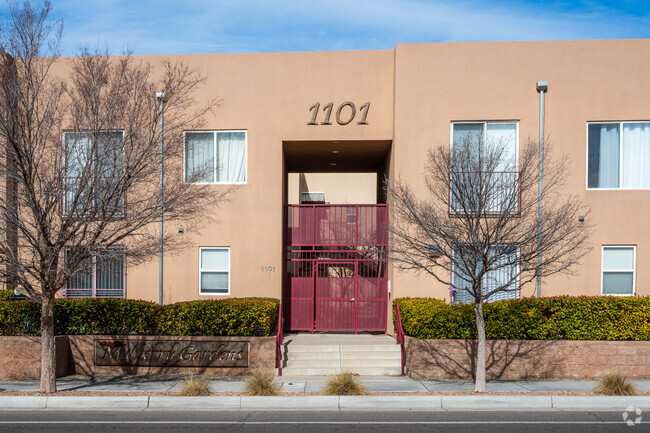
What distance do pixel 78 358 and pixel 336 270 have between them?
6976 mm

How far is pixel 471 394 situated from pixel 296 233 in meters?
7.34

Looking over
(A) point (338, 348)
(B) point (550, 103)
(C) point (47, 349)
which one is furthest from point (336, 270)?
(C) point (47, 349)

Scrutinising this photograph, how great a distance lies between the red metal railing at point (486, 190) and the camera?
412 inches

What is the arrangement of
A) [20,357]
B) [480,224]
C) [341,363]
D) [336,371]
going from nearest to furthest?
[480,224], [20,357], [336,371], [341,363]

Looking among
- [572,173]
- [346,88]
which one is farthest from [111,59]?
[572,173]

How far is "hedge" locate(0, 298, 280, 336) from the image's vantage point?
41.7 ft

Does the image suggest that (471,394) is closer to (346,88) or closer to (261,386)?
(261,386)

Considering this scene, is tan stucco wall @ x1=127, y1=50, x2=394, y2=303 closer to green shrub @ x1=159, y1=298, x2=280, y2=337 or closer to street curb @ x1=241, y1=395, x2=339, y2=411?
green shrub @ x1=159, y1=298, x2=280, y2=337

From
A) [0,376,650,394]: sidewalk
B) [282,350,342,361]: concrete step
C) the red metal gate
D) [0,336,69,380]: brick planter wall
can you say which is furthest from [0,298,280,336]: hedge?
the red metal gate

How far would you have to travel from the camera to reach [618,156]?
14.5m

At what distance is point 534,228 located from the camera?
413 inches

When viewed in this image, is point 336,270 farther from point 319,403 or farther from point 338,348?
point 319,403

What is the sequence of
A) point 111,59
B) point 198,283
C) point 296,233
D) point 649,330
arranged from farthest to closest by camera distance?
point 296,233 < point 198,283 < point 111,59 < point 649,330

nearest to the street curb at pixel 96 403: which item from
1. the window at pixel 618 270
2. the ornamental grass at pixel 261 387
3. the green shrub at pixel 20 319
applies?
the ornamental grass at pixel 261 387
